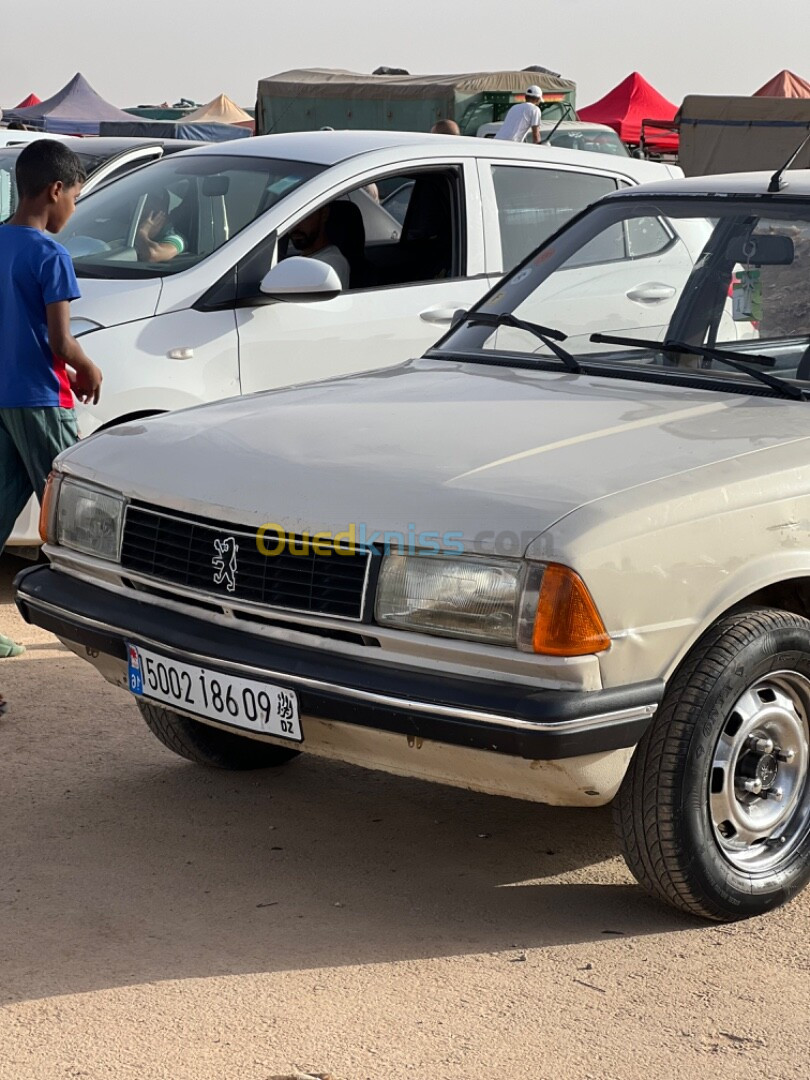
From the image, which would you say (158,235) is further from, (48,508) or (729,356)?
(729,356)

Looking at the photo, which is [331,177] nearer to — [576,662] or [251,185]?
[251,185]

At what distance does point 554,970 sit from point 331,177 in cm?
415

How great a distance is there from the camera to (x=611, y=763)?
3199mm

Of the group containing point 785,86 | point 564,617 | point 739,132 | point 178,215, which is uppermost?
point 785,86

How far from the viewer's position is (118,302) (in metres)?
6.16

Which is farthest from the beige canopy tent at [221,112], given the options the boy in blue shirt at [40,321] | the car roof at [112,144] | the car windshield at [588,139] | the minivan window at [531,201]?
the boy in blue shirt at [40,321]

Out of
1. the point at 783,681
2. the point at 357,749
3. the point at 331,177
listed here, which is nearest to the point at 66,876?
the point at 357,749

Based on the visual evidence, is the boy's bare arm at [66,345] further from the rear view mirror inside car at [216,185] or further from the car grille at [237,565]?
the rear view mirror inside car at [216,185]

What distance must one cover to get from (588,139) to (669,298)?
18.3 m

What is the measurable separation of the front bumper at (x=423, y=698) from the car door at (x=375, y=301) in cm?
290

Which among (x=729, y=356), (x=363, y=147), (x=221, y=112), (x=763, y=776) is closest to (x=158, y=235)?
(x=363, y=147)

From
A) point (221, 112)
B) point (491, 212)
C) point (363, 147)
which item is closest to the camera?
point (363, 147)

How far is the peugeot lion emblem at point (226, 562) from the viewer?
3506 mm

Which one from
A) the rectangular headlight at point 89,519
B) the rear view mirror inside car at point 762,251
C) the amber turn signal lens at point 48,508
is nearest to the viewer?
the rectangular headlight at point 89,519
